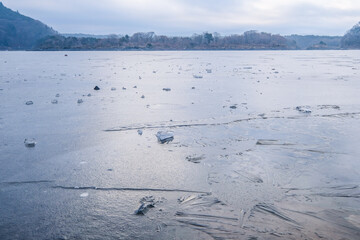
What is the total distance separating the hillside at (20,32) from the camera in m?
140

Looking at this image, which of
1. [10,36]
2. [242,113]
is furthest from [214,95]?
[10,36]

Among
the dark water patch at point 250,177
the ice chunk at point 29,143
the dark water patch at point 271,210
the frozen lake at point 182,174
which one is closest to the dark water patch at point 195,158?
the frozen lake at point 182,174

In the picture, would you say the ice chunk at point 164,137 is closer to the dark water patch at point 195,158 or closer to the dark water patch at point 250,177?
the dark water patch at point 195,158

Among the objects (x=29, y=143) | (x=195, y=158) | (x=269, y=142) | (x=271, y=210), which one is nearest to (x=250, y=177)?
(x=271, y=210)

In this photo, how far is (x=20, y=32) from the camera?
155250mm

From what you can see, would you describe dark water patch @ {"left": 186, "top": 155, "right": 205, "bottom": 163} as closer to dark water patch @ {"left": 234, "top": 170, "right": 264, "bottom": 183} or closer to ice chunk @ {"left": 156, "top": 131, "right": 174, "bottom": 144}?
dark water patch @ {"left": 234, "top": 170, "right": 264, "bottom": 183}

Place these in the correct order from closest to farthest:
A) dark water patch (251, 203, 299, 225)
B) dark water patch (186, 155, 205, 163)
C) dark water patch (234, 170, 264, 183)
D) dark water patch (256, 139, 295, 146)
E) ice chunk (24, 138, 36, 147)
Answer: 1. dark water patch (251, 203, 299, 225)
2. dark water patch (234, 170, 264, 183)
3. dark water patch (186, 155, 205, 163)
4. ice chunk (24, 138, 36, 147)
5. dark water patch (256, 139, 295, 146)

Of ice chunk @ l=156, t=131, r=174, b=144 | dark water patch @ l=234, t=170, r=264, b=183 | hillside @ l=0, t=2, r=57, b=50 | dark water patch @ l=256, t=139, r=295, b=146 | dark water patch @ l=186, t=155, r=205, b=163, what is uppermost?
hillside @ l=0, t=2, r=57, b=50

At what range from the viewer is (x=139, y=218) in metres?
3.38

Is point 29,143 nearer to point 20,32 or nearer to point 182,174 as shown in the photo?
point 182,174

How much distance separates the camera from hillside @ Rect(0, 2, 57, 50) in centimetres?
14050

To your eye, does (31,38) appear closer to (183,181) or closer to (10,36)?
(10,36)

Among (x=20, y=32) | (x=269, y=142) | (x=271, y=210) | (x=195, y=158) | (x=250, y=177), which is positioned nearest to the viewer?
(x=271, y=210)

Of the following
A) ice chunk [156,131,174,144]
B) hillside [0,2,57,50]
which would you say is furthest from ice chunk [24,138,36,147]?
hillside [0,2,57,50]
